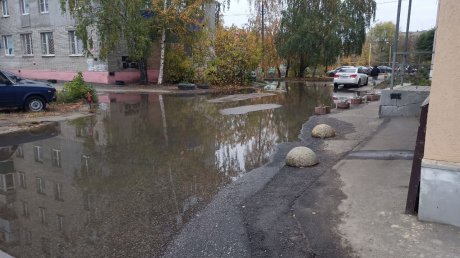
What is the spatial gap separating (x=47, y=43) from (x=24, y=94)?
58.3 ft

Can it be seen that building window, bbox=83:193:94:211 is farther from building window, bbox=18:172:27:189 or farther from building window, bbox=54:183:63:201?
building window, bbox=18:172:27:189

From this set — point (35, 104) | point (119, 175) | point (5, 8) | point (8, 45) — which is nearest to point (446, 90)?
point (119, 175)

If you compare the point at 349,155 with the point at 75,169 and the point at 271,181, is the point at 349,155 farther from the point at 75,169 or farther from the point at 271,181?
the point at 75,169

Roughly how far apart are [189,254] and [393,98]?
29.4 ft

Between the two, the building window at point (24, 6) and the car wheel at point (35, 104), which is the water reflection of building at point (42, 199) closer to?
the car wheel at point (35, 104)

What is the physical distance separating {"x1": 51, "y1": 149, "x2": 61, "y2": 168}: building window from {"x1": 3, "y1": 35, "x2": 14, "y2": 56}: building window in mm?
28357

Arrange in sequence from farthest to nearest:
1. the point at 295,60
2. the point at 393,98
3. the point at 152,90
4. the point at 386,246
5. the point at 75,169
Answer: the point at 295,60 → the point at 152,90 → the point at 393,98 → the point at 75,169 → the point at 386,246

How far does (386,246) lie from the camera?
3760mm

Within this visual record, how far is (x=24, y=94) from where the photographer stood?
1289 centimetres

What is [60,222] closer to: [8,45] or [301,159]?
[301,159]

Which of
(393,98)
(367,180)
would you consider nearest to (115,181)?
(367,180)

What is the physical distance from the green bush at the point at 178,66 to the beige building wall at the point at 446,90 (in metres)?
22.8

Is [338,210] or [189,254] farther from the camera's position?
[338,210]

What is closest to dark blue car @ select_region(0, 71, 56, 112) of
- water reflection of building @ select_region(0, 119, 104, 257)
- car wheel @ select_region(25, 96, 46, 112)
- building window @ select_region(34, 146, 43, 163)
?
car wheel @ select_region(25, 96, 46, 112)
